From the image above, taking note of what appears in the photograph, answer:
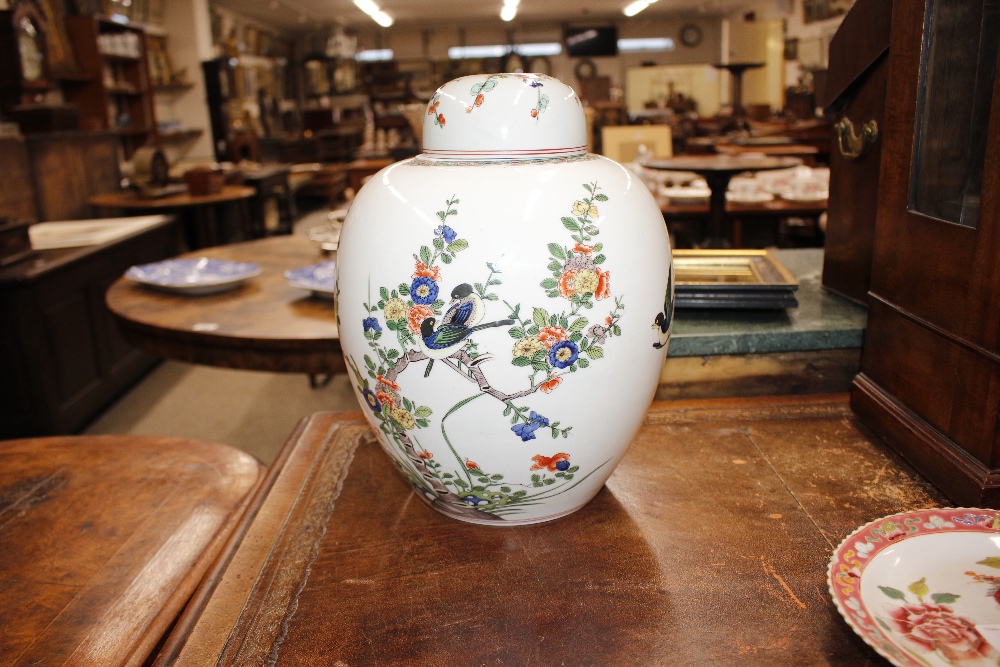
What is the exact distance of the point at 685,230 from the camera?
432 centimetres

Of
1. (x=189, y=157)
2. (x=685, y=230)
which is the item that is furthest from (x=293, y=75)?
(x=685, y=230)

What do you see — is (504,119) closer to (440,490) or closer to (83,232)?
(440,490)

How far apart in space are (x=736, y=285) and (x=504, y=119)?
1.98 ft

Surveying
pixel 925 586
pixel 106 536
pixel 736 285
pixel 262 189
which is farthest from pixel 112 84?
pixel 925 586

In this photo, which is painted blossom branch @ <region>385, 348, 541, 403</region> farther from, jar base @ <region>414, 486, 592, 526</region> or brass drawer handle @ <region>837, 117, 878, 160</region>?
brass drawer handle @ <region>837, 117, 878, 160</region>

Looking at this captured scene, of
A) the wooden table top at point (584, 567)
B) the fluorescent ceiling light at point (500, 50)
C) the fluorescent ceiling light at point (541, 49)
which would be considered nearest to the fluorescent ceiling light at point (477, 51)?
the fluorescent ceiling light at point (500, 50)

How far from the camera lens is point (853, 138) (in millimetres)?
1139

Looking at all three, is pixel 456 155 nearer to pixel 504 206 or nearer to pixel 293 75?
pixel 504 206

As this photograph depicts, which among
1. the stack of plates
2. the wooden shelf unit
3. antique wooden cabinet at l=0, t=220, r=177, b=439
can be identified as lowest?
antique wooden cabinet at l=0, t=220, r=177, b=439

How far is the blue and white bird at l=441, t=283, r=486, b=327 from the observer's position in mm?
645

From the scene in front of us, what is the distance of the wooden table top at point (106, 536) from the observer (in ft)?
2.52

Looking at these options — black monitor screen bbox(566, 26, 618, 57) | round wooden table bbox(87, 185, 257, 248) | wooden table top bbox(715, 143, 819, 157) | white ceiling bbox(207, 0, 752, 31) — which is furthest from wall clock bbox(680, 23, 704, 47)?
round wooden table bbox(87, 185, 257, 248)

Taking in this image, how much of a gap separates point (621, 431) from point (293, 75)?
15.3 metres

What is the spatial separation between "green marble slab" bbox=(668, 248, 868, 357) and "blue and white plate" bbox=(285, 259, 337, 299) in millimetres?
855
